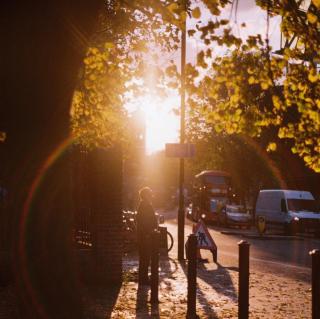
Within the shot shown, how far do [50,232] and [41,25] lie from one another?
170 centimetres

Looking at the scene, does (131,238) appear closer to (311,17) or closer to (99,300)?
(99,300)

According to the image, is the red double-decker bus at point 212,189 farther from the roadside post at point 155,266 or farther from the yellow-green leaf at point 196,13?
the yellow-green leaf at point 196,13

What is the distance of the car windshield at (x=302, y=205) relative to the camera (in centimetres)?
3456

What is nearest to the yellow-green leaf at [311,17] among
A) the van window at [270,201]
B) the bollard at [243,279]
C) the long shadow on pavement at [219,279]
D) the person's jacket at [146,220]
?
the bollard at [243,279]

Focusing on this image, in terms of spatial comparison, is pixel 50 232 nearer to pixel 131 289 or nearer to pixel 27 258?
pixel 27 258

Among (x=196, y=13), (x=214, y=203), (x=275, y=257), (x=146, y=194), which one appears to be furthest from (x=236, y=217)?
(x=196, y=13)

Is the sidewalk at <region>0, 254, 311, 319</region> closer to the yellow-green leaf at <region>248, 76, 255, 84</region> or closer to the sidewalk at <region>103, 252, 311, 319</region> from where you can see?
the sidewalk at <region>103, 252, 311, 319</region>

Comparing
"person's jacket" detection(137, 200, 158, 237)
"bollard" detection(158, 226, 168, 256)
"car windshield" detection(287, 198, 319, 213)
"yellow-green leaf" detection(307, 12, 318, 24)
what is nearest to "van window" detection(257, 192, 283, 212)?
"car windshield" detection(287, 198, 319, 213)

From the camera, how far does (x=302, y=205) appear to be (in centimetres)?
3503

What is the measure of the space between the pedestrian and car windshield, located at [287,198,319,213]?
22687mm

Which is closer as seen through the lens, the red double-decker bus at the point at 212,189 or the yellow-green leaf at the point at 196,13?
the yellow-green leaf at the point at 196,13

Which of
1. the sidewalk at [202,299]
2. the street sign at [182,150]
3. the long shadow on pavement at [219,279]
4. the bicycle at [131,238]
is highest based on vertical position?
the street sign at [182,150]

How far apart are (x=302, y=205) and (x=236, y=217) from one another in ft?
25.9

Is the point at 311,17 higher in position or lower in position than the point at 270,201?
higher
